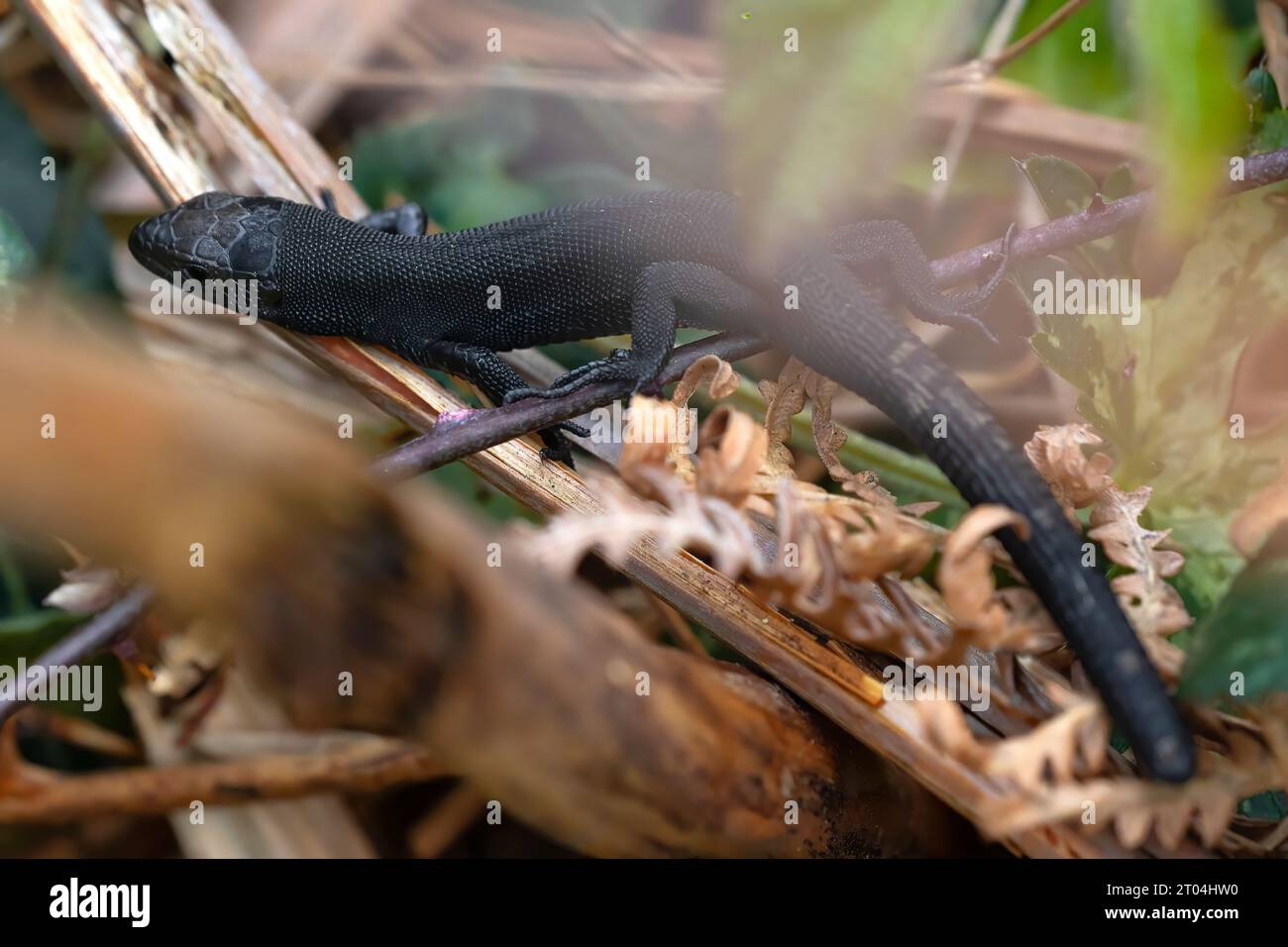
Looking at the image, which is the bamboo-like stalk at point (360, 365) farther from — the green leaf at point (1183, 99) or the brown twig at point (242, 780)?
the green leaf at point (1183, 99)

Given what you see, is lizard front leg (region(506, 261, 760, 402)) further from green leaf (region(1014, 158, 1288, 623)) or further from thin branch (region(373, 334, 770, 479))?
green leaf (region(1014, 158, 1288, 623))

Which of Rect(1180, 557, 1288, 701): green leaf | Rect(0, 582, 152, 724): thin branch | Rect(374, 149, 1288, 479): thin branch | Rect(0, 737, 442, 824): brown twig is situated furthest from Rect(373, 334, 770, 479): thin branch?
Rect(1180, 557, 1288, 701): green leaf

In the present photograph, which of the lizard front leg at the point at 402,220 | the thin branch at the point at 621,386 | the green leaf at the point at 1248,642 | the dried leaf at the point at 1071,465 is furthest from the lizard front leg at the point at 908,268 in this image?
the lizard front leg at the point at 402,220

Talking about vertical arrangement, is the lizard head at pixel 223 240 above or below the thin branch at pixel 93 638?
above

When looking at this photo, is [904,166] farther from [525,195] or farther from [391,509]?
[391,509]

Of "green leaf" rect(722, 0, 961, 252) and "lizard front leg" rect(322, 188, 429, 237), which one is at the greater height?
"lizard front leg" rect(322, 188, 429, 237)

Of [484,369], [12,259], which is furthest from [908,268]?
[12,259]
